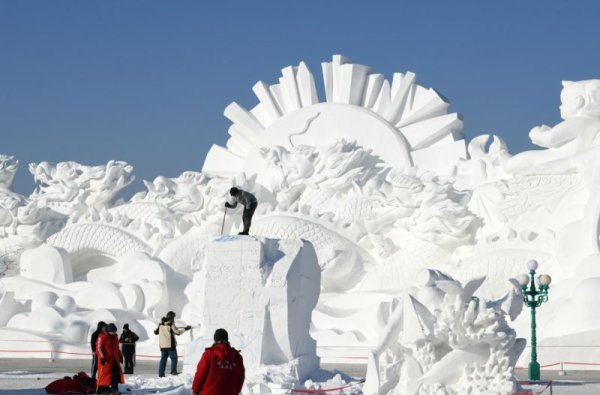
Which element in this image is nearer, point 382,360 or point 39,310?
point 382,360

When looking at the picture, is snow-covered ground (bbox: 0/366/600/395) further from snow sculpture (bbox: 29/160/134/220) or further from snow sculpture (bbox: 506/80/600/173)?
snow sculpture (bbox: 29/160/134/220)

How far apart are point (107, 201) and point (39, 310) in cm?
508

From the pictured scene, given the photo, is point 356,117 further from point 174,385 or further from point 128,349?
point 174,385

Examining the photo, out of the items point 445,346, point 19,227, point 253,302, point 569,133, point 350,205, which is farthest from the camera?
Result: point 19,227

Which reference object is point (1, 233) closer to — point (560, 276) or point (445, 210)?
point (445, 210)

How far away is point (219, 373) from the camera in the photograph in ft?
25.7

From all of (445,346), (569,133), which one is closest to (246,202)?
(445,346)

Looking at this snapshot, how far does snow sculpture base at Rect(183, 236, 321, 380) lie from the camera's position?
39.6 ft

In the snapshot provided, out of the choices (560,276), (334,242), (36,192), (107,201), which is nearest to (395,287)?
(334,242)

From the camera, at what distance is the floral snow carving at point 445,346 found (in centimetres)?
959

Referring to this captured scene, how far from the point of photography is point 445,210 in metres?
19.7

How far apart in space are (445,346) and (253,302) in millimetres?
2748

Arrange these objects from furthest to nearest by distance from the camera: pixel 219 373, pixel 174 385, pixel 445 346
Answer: pixel 174 385 → pixel 445 346 → pixel 219 373

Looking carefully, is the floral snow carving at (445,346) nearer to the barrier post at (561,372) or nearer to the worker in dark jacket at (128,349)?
the barrier post at (561,372)
